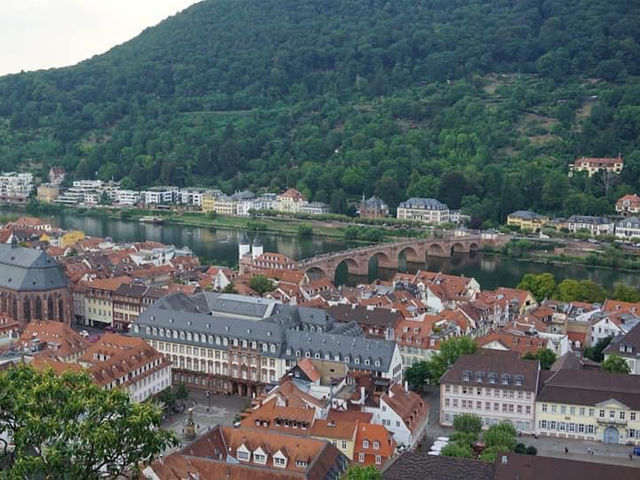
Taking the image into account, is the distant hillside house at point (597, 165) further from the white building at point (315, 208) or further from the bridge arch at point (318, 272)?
the bridge arch at point (318, 272)

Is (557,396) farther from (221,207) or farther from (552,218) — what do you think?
(221,207)

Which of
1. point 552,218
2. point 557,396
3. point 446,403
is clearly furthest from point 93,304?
point 552,218

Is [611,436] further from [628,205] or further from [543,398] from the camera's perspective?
[628,205]

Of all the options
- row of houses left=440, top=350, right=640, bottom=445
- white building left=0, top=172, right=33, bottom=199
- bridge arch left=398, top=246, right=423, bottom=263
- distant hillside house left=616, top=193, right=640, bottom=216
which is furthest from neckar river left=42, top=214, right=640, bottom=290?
row of houses left=440, top=350, right=640, bottom=445

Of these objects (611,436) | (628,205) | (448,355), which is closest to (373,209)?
(628,205)

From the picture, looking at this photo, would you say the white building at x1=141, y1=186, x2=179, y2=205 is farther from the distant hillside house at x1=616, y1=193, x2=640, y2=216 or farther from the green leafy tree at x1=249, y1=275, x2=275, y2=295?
the green leafy tree at x1=249, y1=275, x2=275, y2=295

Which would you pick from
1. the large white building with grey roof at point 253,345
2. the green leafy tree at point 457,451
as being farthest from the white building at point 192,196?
the green leafy tree at point 457,451
